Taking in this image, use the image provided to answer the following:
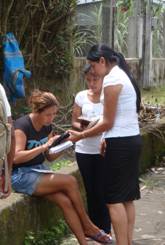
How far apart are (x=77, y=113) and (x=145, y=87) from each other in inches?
348

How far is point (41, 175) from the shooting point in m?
4.98

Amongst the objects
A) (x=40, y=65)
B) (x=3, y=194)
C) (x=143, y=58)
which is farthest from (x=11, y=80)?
(x=143, y=58)

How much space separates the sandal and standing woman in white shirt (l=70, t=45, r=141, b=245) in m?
0.32

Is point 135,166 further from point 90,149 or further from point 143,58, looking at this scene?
point 143,58

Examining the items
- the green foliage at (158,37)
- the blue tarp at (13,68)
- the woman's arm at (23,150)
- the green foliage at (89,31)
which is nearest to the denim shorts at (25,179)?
the woman's arm at (23,150)

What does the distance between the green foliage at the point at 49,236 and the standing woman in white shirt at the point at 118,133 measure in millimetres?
590

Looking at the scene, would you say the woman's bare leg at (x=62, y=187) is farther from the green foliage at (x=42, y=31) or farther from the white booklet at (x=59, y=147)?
the green foliage at (x=42, y=31)

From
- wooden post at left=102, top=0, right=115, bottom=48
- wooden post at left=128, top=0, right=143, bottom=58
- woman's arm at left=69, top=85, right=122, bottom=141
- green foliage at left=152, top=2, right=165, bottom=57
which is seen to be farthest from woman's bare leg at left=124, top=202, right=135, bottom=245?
green foliage at left=152, top=2, right=165, bottom=57

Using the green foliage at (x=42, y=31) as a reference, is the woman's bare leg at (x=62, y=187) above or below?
below

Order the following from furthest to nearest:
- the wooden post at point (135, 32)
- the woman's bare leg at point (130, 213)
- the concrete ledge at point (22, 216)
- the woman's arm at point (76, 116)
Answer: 1. the wooden post at point (135, 32)
2. the woman's arm at point (76, 116)
3. the woman's bare leg at point (130, 213)
4. the concrete ledge at point (22, 216)

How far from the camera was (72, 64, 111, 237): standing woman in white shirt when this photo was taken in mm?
5367

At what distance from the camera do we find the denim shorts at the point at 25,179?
4926 mm

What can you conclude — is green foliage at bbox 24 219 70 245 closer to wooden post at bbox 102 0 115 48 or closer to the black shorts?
the black shorts

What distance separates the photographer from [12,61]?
22.8 ft
